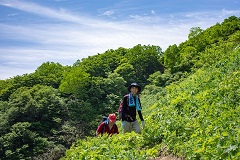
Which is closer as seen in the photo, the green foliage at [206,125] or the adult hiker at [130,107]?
the green foliage at [206,125]

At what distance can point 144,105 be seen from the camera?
22500 mm

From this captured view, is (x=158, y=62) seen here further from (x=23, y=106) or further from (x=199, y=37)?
(x=23, y=106)

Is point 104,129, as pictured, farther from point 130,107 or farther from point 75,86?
point 75,86

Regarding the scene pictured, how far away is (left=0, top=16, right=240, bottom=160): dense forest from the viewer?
5037 millimetres

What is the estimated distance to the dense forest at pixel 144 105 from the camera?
198 inches

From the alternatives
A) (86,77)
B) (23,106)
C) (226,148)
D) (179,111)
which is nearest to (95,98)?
(86,77)

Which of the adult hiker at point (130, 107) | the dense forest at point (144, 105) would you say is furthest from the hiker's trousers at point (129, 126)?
the dense forest at point (144, 105)

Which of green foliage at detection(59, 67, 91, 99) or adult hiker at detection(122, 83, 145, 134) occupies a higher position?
green foliage at detection(59, 67, 91, 99)

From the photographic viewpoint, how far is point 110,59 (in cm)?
6219

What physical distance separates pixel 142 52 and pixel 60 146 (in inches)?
1293

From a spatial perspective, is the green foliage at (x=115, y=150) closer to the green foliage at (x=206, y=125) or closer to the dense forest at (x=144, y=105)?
the dense forest at (x=144, y=105)

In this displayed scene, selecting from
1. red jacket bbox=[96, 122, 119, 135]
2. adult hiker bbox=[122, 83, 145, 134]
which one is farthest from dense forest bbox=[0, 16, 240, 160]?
adult hiker bbox=[122, 83, 145, 134]

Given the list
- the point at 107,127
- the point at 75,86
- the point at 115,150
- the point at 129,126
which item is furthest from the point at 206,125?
the point at 75,86

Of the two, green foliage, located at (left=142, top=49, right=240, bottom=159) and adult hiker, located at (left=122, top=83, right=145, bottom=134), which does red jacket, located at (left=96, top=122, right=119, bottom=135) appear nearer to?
adult hiker, located at (left=122, top=83, right=145, bottom=134)
